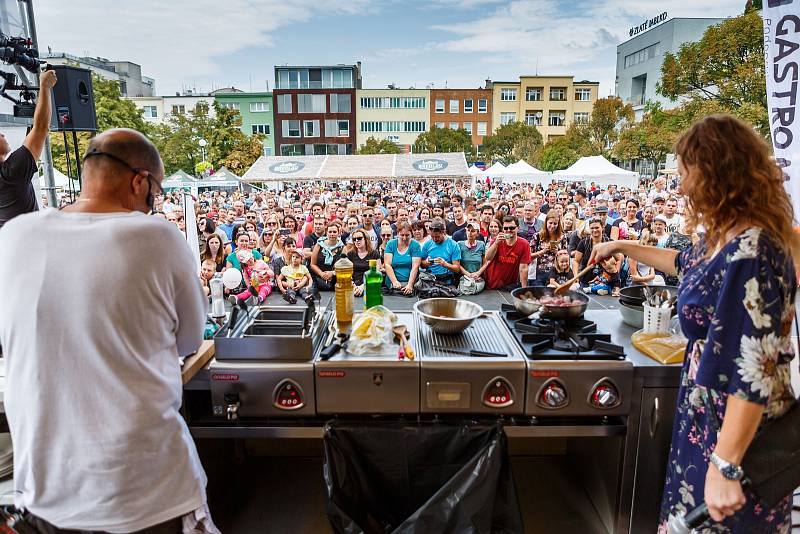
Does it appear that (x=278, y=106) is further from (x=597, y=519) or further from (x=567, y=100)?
(x=597, y=519)

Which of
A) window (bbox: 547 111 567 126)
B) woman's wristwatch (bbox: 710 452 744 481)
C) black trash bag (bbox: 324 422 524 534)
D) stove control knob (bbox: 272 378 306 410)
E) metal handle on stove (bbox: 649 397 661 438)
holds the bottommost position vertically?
black trash bag (bbox: 324 422 524 534)

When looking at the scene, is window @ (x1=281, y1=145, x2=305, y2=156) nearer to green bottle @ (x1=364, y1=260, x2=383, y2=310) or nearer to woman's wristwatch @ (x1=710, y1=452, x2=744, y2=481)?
green bottle @ (x1=364, y1=260, x2=383, y2=310)

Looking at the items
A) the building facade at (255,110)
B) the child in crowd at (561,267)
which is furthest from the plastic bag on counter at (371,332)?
the building facade at (255,110)

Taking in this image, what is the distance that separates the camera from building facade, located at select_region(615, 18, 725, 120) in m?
35.2

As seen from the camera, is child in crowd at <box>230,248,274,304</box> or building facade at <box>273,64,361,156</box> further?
building facade at <box>273,64,361,156</box>

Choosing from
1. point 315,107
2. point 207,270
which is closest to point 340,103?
point 315,107

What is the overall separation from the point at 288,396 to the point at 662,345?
1558 mm

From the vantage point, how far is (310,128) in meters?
43.7

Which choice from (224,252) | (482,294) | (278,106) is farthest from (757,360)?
(278,106)

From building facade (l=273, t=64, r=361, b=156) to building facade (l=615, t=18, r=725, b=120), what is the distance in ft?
79.6

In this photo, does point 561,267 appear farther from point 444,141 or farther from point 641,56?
point 641,56

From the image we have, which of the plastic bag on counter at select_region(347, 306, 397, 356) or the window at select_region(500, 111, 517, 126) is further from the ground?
the window at select_region(500, 111, 517, 126)

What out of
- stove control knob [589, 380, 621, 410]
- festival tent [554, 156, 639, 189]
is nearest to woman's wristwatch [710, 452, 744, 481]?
stove control knob [589, 380, 621, 410]

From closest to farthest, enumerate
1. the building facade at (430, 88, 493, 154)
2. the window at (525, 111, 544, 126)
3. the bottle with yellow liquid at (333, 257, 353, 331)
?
1. the bottle with yellow liquid at (333, 257, 353, 331)
2. the building facade at (430, 88, 493, 154)
3. the window at (525, 111, 544, 126)
